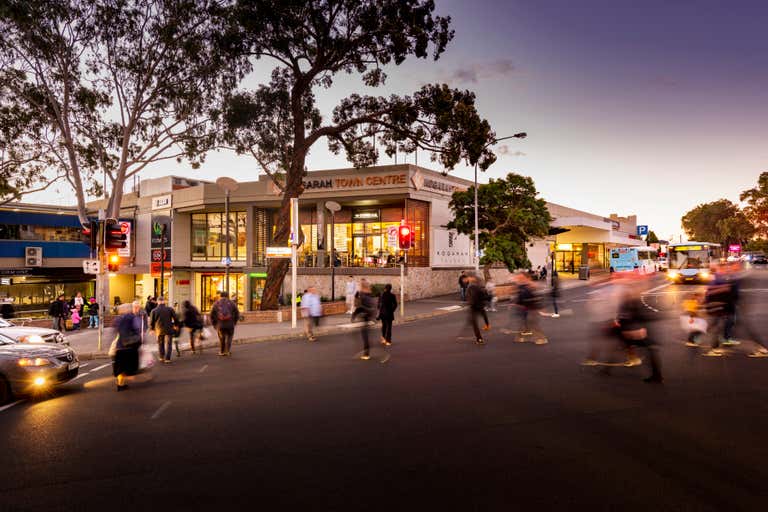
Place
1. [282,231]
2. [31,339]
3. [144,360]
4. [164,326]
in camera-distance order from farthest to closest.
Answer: [282,231] < [164,326] < [31,339] < [144,360]

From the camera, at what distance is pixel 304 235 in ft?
104

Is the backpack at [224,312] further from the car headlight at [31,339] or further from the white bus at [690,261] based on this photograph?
the white bus at [690,261]

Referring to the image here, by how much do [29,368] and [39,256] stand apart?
3539 cm

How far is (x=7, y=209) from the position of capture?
124 feet

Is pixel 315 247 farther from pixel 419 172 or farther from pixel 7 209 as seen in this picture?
pixel 7 209

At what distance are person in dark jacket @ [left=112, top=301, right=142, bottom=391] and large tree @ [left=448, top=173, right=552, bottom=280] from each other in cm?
2381

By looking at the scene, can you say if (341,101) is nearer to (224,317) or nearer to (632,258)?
(224,317)

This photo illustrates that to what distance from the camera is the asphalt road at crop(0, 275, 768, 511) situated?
460 cm

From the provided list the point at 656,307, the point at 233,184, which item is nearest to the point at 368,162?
the point at 233,184

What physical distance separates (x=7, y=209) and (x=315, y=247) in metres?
23.8

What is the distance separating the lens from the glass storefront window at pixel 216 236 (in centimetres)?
3781

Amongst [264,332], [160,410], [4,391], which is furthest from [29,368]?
[264,332]

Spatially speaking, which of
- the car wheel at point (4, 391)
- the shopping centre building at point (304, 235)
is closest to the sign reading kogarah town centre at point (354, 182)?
the shopping centre building at point (304, 235)

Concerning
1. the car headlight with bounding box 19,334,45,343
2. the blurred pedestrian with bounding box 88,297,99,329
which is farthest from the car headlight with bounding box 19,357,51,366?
the blurred pedestrian with bounding box 88,297,99,329
